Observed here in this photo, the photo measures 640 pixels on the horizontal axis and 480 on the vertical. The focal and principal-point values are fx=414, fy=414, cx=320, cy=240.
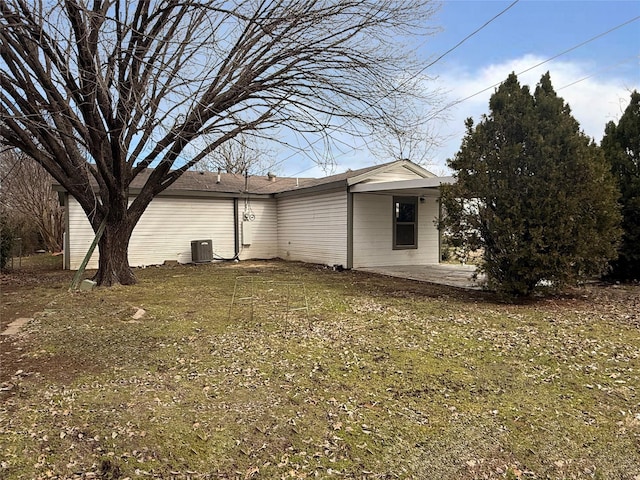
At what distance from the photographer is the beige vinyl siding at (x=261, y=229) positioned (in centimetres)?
1430

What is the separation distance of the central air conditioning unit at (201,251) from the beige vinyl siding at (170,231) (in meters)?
0.33

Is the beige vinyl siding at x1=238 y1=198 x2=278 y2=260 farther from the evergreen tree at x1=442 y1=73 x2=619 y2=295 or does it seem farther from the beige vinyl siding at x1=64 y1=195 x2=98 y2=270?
the evergreen tree at x1=442 y1=73 x2=619 y2=295

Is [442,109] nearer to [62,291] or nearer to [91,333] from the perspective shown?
[91,333]


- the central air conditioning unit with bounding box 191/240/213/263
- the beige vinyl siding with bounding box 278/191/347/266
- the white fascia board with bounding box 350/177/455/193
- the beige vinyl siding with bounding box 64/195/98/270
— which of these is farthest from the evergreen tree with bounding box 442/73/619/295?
the beige vinyl siding with bounding box 64/195/98/270

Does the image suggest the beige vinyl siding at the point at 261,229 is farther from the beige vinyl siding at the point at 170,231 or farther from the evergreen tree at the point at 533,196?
the evergreen tree at the point at 533,196

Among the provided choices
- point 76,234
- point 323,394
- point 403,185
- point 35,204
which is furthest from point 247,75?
point 35,204

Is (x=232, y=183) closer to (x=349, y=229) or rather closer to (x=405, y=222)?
(x=349, y=229)

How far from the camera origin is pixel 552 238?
20.4ft

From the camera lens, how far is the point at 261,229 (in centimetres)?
1462

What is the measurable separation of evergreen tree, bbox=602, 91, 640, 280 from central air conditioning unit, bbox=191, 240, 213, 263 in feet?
35.2

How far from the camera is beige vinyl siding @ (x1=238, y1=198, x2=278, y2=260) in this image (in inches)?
563

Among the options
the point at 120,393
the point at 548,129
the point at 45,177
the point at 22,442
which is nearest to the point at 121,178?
the point at 120,393

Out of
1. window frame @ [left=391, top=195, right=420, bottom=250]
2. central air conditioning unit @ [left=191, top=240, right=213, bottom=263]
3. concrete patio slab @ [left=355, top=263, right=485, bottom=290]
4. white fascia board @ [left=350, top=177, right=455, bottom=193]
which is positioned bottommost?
concrete patio slab @ [left=355, top=263, right=485, bottom=290]

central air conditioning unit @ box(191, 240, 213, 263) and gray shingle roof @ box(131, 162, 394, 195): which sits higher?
gray shingle roof @ box(131, 162, 394, 195)
